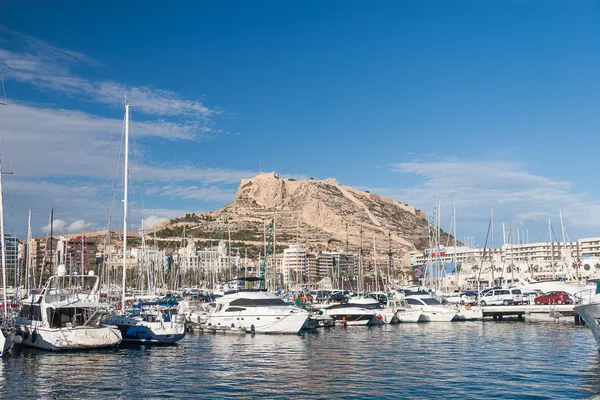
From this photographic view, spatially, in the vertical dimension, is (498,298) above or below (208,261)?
below

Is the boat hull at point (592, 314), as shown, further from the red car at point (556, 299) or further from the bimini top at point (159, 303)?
the bimini top at point (159, 303)

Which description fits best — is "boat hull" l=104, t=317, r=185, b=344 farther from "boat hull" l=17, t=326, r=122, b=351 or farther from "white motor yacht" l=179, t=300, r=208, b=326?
"white motor yacht" l=179, t=300, r=208, b=326

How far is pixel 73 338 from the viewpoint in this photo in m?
36.6

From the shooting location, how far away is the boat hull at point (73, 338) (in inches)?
1441

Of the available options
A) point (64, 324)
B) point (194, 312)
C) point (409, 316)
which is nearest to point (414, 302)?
point (409, 316)

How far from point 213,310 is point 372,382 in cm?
2727

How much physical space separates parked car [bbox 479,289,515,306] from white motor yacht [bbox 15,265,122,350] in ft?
154

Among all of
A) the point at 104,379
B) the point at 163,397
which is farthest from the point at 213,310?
the point at 163,397

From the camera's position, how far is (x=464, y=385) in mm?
27266

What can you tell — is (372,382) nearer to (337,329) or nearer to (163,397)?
(163,397)

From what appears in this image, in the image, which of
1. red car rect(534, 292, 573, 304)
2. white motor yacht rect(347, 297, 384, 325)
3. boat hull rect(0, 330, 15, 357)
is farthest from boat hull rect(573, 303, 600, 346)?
red car rect(534, 292, 573, 304)

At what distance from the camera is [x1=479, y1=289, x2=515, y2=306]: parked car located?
7144 cm

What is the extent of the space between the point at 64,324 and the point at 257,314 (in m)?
15.8

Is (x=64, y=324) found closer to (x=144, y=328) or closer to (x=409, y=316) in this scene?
(x=144, y=328)
